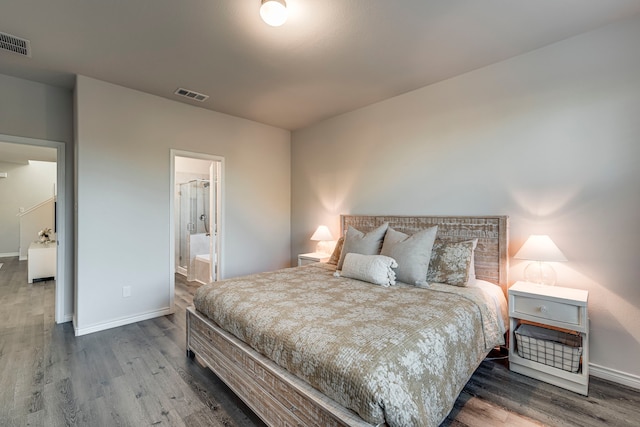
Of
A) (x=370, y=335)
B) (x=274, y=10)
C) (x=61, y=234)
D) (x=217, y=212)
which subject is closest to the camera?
(x=370, y=335)

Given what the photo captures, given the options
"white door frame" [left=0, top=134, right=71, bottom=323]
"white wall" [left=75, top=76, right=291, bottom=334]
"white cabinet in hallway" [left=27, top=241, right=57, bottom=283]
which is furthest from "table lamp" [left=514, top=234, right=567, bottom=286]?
"white cabinet in hallway" [left=27, top=241, right=57, bottom=283]

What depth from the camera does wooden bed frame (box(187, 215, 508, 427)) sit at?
1338 millimetres

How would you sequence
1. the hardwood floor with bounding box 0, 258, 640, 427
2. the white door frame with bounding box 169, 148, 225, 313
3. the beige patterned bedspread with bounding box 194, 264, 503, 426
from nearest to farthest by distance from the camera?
the beige patterned bedspread with bounding box 194, 264, 503, 426 → the hardwood floor with bounding box 0, 258, 640, 427 → the white door frame with bounding box 169, 148, 225, 313

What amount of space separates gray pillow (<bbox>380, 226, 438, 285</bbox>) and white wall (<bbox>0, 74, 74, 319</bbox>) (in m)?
3.68

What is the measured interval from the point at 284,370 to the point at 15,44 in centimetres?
336

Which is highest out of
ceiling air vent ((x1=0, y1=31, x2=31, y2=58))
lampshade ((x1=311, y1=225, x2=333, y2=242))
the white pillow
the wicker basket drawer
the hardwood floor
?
ceiling air vent ((x1=0, y1=31, x2=31, y2=58))

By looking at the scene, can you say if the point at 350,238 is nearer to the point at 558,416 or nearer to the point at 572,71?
the point at 558,416

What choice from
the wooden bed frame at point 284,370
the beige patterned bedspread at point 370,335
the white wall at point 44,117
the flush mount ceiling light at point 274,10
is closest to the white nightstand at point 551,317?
the beige patterned bedspread at point 370,335

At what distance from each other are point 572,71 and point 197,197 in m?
5.93

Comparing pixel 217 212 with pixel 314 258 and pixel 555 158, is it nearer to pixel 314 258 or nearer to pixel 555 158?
pixel 314 258

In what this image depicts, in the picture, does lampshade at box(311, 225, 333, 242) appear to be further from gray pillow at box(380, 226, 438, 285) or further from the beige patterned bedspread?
the beige patterned bedspread

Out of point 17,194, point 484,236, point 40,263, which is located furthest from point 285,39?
point 17,194

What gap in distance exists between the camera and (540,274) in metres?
2.38

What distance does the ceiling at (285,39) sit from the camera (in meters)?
1.96
